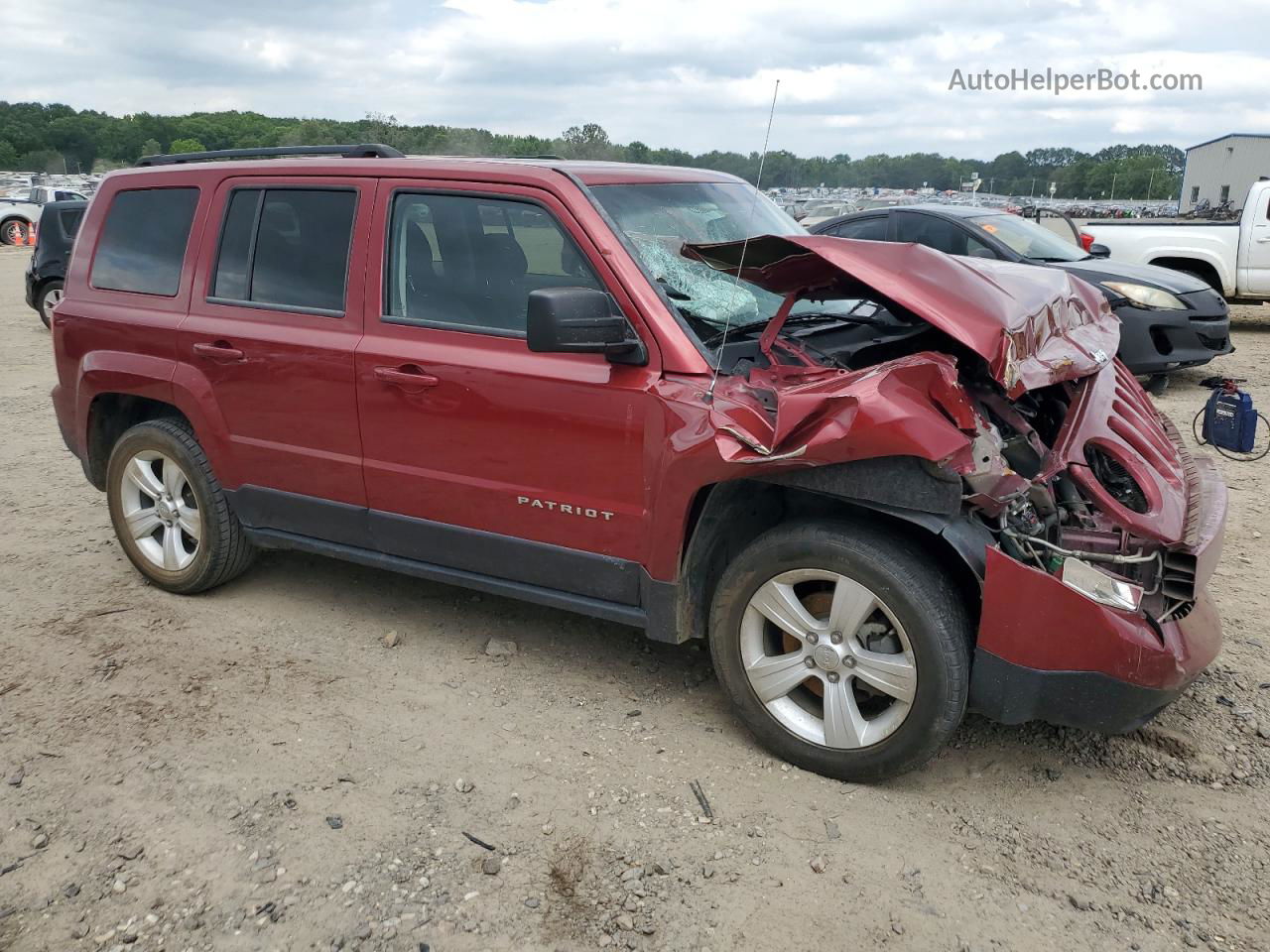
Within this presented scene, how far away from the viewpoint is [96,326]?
4.54 meters

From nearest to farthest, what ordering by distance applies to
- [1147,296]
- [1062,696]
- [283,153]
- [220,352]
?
1. [1062,696]
2. [220,352]
3. [283,153]
4. [1147,296]

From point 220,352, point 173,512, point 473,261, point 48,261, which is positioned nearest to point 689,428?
point 473,261

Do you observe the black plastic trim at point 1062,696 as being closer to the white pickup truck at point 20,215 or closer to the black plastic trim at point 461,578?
the black plastic trim at point 461,578

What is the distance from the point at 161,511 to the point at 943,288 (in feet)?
11.7

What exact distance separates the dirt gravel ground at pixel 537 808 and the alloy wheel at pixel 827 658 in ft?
0.71

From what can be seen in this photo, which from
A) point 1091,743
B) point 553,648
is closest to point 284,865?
point 553,648

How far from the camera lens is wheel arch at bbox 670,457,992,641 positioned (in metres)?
2.83

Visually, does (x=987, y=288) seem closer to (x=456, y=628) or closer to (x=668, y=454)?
(x=668, y=454)

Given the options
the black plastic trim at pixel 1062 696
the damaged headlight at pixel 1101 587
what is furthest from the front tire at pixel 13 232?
the damaged headlight at pixel 1101 587

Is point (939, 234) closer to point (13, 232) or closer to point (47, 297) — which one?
point (47, 297)

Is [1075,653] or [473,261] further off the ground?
[473,261]

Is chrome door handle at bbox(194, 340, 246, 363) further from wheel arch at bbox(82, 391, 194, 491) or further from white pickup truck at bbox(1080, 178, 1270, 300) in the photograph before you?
white pickup truck at bbox(1080, 178, 1270, 300)

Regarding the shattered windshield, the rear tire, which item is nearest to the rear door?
the shattered windshield

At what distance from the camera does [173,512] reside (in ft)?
15.0
